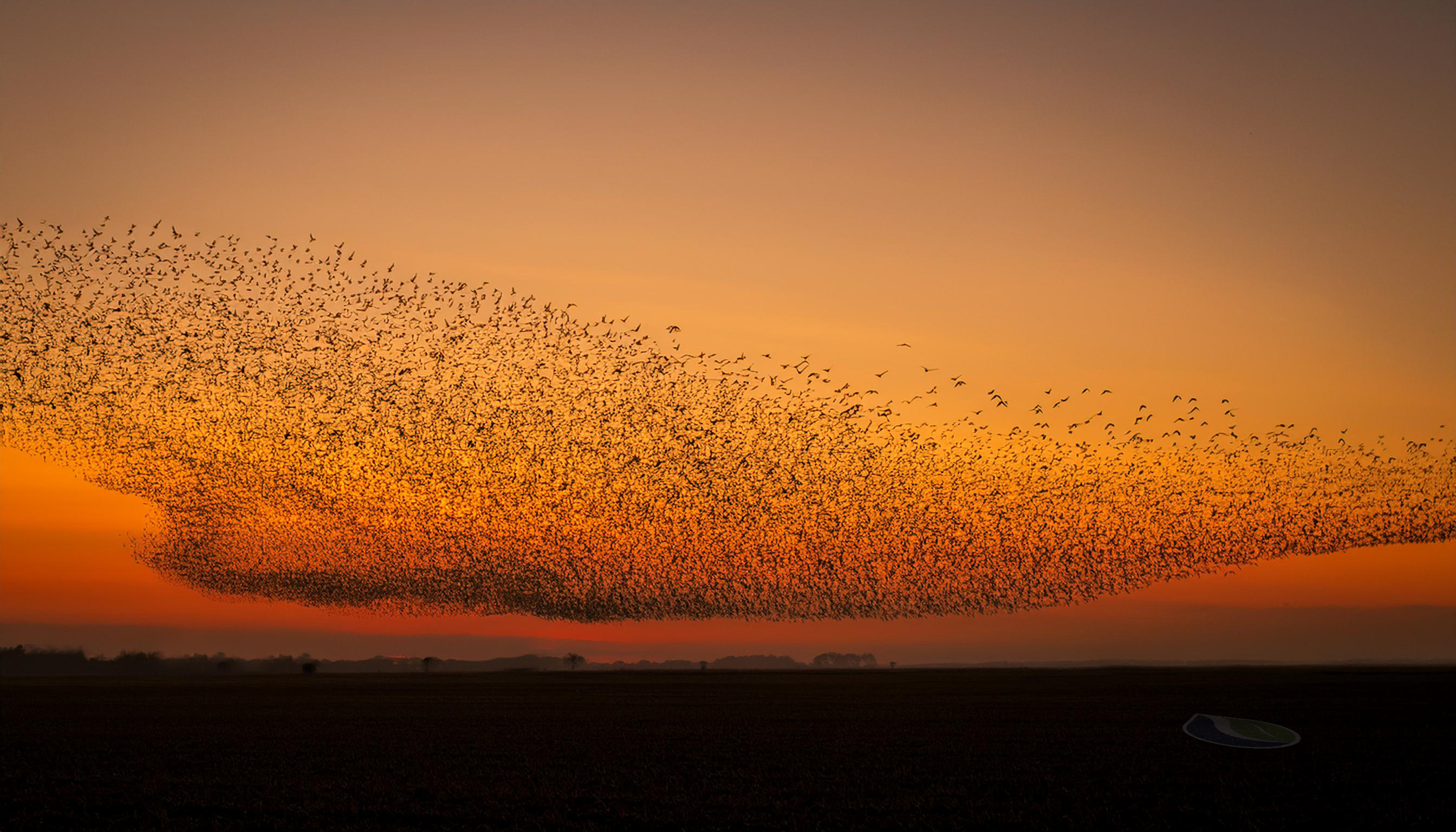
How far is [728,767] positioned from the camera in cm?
4031

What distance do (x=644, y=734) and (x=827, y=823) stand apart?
28.1m

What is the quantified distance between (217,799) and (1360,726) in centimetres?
5046

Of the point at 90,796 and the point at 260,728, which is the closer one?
the point at 90,796

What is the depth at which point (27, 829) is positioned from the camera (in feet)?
93.5

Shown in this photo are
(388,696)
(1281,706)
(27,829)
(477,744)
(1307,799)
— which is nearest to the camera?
(27,829)

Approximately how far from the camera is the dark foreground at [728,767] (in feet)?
98.3

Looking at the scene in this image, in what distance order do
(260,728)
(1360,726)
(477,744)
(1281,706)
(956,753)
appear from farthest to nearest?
(1281,706), (260,728), (1360,726), (477,744), (956,753)

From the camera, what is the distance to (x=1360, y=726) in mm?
55125

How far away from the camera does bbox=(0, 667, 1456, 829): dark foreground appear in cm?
2997

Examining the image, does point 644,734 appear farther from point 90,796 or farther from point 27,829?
point 27,829

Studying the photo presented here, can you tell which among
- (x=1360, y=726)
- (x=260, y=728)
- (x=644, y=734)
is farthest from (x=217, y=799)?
(x=1360, y=726)

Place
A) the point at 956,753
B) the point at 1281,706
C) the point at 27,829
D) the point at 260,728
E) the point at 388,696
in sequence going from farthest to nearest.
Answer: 1. the point at 388,696
2. the point at 1281,706
3. the point at 260,728
4. the point at 956,753
5. the point at 27,829

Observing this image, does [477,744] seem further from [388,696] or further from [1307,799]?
[388,696]

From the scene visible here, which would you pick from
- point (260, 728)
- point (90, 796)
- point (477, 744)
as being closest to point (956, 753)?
point (477, 744)
